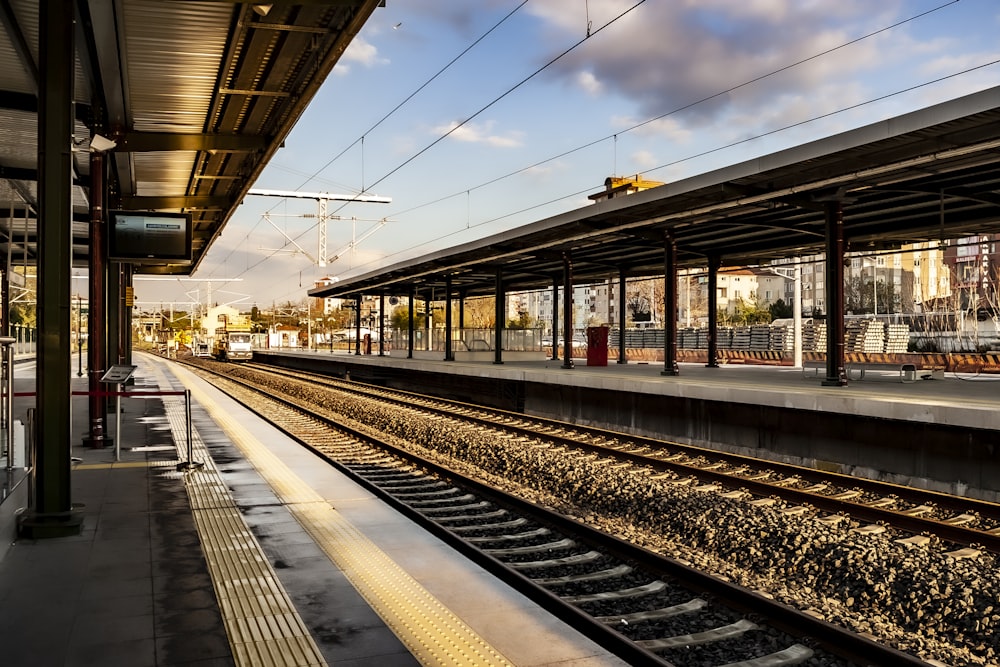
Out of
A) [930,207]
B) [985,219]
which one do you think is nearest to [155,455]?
[930,207]

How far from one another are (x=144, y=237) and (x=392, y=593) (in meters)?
8.31

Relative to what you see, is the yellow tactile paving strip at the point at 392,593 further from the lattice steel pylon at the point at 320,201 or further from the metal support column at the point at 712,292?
the lattice steel pylon at the point at 320,201

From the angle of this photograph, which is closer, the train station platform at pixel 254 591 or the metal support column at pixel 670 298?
the train station platform at pixel 254 591

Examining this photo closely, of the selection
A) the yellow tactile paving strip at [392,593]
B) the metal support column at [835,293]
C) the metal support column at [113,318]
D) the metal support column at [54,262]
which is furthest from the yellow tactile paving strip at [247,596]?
the metal support column at [835,293]

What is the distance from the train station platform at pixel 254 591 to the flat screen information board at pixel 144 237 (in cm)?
381

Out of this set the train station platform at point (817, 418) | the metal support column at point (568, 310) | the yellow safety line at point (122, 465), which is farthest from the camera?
the metal support column at point (568, 310)

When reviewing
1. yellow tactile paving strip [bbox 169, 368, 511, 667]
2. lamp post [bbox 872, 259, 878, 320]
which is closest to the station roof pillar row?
yellow tactile paving strip [bbox 169, 368, 511, 667]

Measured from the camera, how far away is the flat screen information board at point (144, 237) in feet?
36.6

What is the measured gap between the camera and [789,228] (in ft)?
54.5

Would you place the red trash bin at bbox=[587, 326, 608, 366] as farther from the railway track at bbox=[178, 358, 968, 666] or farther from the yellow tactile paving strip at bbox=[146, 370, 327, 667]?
the yellow tactile paving strip at bbox=[146, 370, 327, 667]

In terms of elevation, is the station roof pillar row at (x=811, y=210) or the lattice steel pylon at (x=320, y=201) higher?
the lattice steel pylon at (x=320, y=201)

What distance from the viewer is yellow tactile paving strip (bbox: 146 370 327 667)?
390cm

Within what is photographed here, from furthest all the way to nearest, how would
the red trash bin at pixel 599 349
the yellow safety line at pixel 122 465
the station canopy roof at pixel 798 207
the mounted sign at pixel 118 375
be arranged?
the red trash bin at pixel 599 349 < the mounted sign at pixel 118 375 < the station canopy roof at pixel 798 207 < the yellow safety line at pixel 122 465

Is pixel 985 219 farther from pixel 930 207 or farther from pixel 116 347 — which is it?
pixel 116 347
